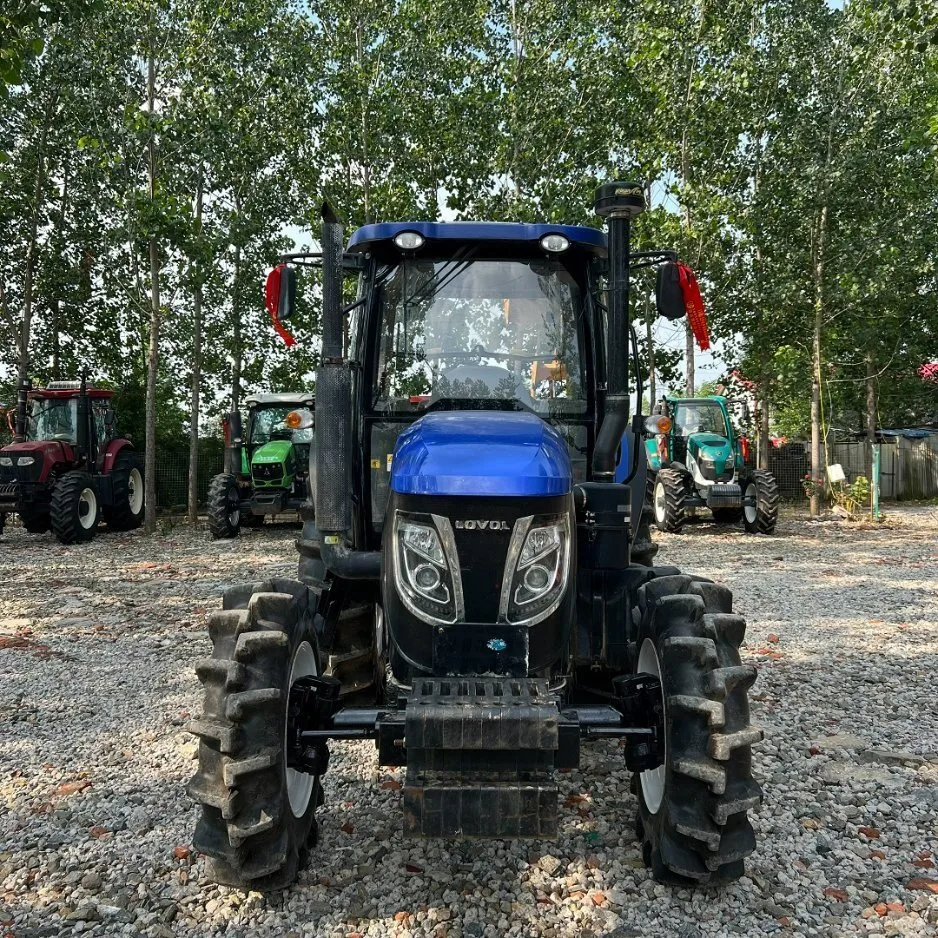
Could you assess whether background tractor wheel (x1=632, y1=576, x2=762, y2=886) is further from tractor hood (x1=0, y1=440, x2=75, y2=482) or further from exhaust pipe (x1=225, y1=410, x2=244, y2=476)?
tractor hood (x1=0, y1=440, x2=75, y2=482)

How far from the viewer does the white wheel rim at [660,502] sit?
13.1 metres

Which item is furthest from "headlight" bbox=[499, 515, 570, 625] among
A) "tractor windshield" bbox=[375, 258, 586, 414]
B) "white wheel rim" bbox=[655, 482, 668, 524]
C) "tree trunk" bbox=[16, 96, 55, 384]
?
"tree trunk" bbox=[16, 96, 55, 384]

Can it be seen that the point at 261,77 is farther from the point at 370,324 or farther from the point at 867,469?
the point at 867,469

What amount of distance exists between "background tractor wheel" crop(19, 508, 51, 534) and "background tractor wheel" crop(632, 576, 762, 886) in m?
13.1

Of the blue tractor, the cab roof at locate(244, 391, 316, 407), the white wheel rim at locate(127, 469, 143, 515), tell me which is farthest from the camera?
the white wheel rim at locate(127, 469, 143, 515)

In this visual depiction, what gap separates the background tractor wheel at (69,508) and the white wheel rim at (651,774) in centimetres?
1178

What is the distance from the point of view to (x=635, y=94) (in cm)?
1778

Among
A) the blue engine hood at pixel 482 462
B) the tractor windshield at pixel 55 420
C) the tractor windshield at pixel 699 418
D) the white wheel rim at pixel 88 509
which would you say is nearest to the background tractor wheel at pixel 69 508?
the white wheel rim at pixel 88 509

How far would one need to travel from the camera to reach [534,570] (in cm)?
279

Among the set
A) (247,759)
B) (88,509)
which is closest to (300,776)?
(247,759)


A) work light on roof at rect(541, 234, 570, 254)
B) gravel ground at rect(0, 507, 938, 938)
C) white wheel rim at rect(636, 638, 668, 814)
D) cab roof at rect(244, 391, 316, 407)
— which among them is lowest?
gravel ground at rect(0, 507, 938, 938)

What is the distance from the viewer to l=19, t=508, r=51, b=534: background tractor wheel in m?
13.4

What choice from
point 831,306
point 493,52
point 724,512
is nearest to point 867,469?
point 831,306

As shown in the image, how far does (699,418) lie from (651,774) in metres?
12.2
